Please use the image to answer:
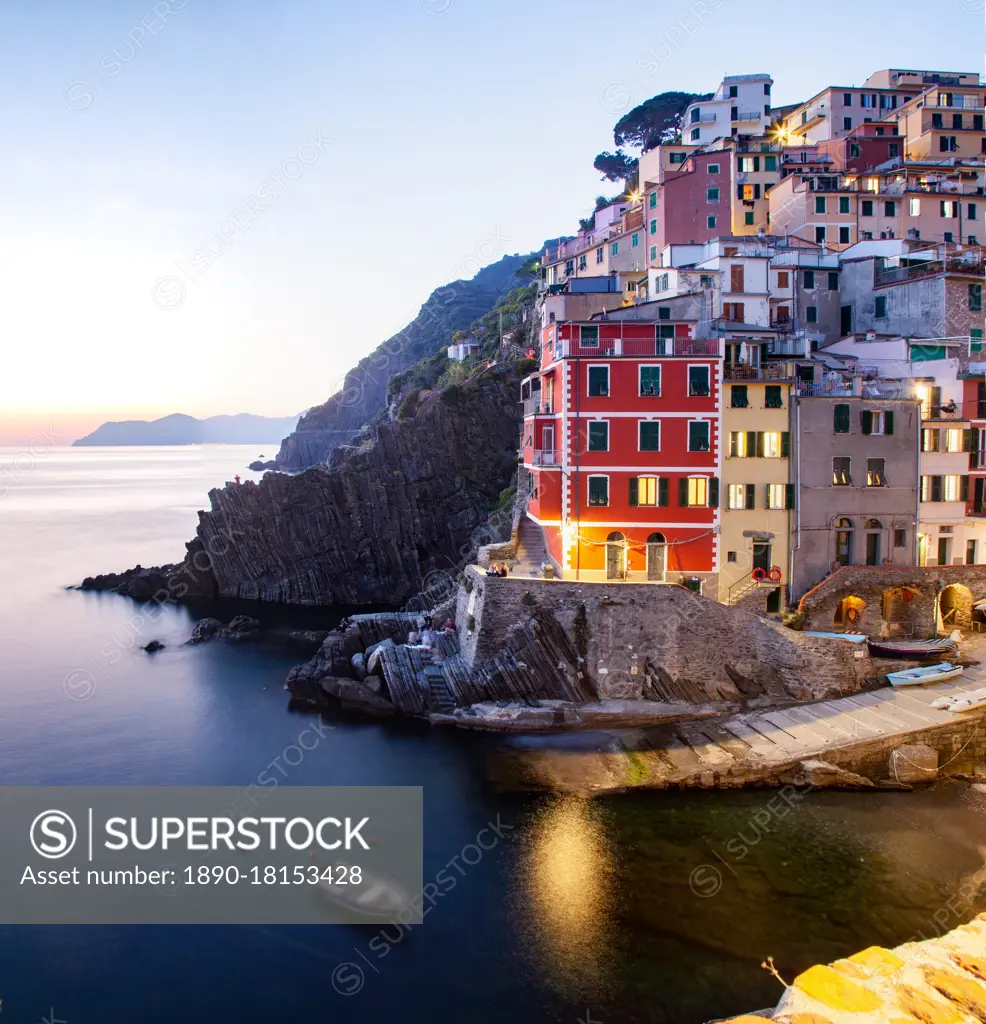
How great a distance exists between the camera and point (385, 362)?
172125 mm

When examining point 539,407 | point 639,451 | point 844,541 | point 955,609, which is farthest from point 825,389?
point 539,407

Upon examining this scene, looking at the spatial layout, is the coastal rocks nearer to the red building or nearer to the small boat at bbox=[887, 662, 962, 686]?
the red building

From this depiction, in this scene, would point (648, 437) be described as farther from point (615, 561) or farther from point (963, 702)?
point (963, 702)

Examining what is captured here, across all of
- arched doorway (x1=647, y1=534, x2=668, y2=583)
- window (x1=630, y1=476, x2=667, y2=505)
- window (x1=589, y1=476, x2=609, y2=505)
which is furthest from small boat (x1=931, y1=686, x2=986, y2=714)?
window (x1=589, y1=476, x2=609, y2=505)

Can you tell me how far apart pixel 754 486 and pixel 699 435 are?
3658 mm

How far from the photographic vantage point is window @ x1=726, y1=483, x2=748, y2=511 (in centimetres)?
4038

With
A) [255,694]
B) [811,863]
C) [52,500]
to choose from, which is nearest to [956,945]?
[811,863]

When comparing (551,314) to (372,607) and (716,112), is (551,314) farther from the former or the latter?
(716,112)

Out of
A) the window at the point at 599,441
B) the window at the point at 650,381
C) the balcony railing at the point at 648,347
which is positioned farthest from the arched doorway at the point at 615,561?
the balcony railing at the point at 648,347

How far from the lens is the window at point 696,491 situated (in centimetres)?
4012

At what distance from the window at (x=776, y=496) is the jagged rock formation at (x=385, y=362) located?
11462 centimetres

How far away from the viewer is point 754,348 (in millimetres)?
42406

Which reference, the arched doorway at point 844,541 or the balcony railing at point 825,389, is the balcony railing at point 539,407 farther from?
the arched doorway at point 844,541

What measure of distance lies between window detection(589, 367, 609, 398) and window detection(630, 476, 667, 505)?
4.37m
